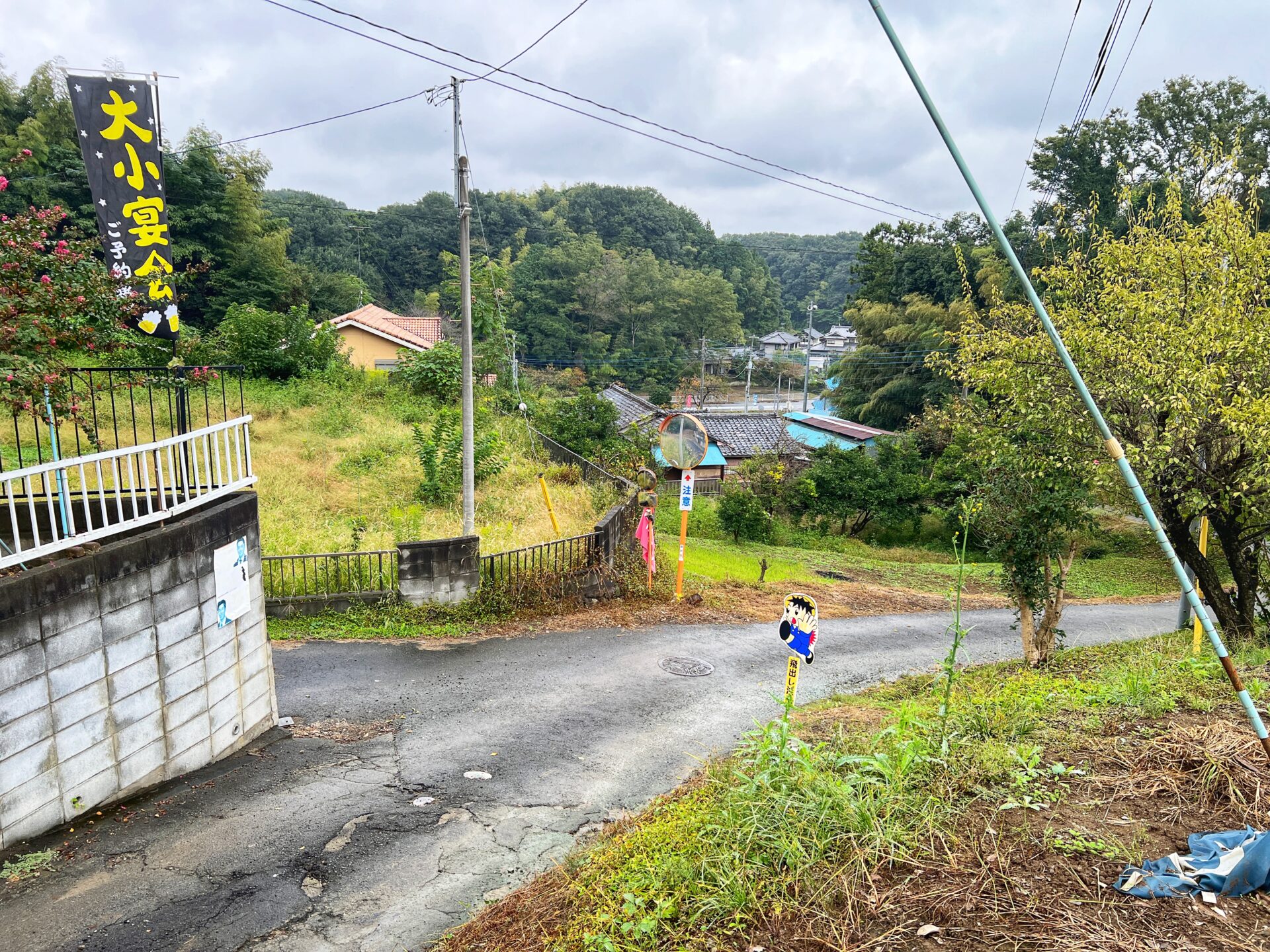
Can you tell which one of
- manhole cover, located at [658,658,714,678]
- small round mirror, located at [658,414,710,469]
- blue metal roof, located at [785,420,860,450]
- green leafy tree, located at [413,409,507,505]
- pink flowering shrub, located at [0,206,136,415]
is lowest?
blue metal roof, located at [785,420,860,450]

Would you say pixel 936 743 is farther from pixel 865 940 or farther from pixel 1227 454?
pixel 1227 454

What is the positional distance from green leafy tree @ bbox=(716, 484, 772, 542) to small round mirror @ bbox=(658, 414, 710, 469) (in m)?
10.1

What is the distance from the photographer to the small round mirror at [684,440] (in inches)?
449

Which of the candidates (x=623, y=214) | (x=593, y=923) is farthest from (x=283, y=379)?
(x=623, y=214)

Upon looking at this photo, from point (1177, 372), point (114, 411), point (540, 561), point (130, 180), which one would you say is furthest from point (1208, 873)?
point (130, 180)

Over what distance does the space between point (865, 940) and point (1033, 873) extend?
912 millimetres

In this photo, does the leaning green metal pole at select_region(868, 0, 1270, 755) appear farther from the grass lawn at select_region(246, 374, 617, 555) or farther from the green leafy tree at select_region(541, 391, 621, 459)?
the green leafy tree at select_region(541, 391, 621, 459)

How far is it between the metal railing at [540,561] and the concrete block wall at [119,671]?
15.6 feet

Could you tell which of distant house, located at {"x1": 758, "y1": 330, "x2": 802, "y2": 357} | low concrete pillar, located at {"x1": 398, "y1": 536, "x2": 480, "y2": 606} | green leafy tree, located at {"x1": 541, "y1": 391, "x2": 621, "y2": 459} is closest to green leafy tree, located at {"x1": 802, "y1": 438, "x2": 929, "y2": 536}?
green leafy tree, located at {"x1": 541, "y1": 391, "x2": 621, "y2": 459}

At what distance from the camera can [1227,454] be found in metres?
8.85

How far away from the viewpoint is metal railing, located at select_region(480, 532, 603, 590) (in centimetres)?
1129

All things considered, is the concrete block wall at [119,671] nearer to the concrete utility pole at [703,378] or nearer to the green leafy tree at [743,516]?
the green leafy tree at [743,516]

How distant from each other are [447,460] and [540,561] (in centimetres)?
457

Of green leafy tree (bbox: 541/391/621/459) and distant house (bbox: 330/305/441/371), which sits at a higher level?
distant house (bbox: 330/305/441/371)
